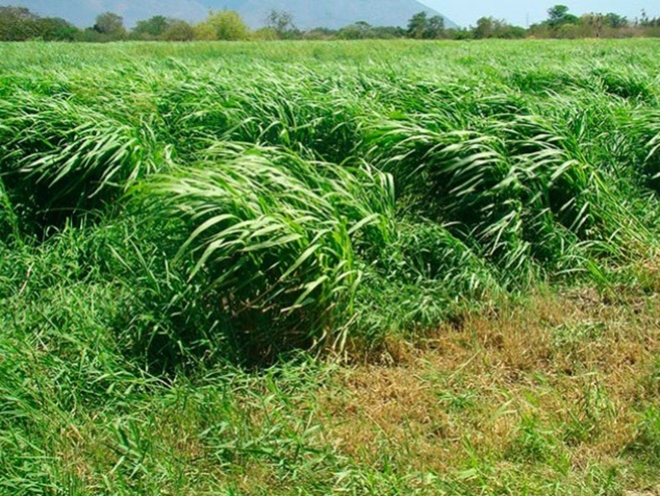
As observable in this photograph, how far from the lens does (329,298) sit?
3027mm

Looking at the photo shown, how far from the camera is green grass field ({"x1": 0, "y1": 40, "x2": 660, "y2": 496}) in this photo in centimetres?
234

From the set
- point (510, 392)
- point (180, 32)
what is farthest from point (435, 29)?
point (510, 392)

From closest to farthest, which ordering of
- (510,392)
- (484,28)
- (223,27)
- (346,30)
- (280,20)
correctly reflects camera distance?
(510,392) → (484,28) → (346,30) → (223,27) → (280,20)

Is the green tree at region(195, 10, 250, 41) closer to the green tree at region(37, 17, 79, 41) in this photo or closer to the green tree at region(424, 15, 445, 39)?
the green tree at region(37, 17, 79, 41)

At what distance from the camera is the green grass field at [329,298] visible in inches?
92.0

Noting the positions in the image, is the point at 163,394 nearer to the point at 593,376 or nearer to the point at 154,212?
the point at 154,212

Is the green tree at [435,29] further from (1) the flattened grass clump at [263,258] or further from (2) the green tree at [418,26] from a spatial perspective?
(1) the flattened grass clump at [263,258]

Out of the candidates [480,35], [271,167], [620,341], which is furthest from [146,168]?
[480,35]

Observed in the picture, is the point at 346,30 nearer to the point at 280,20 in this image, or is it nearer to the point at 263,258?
the point at 280,20

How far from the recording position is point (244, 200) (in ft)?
9.98

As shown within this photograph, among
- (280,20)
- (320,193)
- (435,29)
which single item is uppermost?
(280,20)

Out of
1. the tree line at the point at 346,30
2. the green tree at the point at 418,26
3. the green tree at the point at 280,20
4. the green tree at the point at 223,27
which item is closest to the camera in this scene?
the tree line at the point at 346,30

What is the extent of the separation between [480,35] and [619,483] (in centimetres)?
5175

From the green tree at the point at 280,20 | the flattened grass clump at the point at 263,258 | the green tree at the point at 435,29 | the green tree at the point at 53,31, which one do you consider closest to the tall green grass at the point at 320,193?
the flattened grass clump at the point at 263,258
